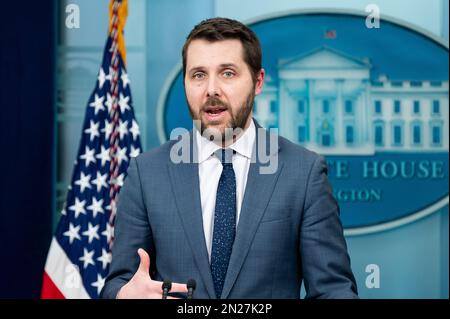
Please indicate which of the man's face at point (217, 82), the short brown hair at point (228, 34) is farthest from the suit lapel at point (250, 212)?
the short brown hair at point (228, 34)

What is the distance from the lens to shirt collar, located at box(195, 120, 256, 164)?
1.71 metres

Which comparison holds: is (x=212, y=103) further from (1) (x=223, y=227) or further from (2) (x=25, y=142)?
(2) (x=25, y=142)

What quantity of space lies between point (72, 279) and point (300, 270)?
1.91 metres

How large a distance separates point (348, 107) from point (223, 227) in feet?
7.15

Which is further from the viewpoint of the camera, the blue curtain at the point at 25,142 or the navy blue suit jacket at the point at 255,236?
the blue curtain at the point at 25,142

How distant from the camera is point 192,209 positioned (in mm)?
1637

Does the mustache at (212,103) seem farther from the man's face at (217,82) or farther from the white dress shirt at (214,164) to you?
the white dress shirt at (214,164)

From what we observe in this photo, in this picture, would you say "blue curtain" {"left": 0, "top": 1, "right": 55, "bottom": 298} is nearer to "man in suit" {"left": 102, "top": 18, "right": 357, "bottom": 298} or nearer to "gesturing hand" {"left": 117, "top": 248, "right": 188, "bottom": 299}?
"man in suit" {"left": 102, "top": 18, "right": 357, "bottom": 298}

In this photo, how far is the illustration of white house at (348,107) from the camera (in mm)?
3633

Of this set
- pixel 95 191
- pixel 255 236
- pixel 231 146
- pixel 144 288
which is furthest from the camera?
pixel 95 191

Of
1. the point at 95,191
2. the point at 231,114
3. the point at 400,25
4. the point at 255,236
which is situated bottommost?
the point at 95,191

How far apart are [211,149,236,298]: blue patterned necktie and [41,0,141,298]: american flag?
5.57 feet

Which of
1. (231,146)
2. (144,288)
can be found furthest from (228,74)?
(144,288)

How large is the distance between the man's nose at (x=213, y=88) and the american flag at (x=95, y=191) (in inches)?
69.0
